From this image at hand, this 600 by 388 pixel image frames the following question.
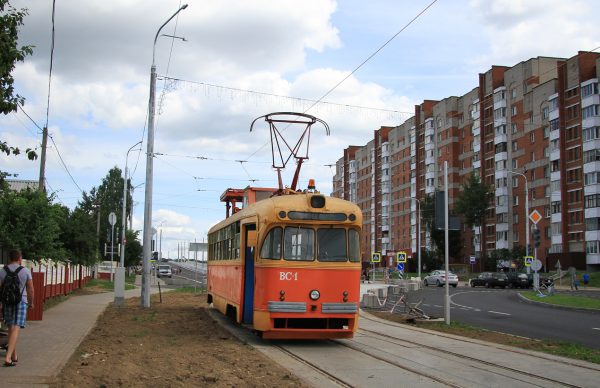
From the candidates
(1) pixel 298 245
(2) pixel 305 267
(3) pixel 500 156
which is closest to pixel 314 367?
(2) pixel 305 267

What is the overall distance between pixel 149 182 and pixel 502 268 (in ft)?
211

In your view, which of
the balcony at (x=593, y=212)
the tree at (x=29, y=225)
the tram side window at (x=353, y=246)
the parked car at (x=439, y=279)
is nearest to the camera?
the tram side window at (x=353, y=246)

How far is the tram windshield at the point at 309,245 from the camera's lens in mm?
13617

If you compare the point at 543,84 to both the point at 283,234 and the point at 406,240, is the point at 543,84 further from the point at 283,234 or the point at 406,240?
the point at 283,234

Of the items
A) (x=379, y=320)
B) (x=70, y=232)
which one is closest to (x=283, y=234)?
(x=379, y=320)

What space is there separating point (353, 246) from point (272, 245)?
1746mm

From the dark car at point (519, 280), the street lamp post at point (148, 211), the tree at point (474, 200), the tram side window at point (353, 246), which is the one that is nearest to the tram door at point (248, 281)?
the tram side window at point (353, 246)

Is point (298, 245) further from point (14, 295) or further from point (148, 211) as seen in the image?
point (148, 211)

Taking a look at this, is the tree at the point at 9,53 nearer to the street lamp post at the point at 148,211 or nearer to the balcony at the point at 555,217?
the street lamp post at the point at 148,211

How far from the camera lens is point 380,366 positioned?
1083cm

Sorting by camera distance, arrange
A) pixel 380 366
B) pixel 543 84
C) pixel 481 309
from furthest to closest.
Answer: pixel 543 84 < pixel 481 309 < pixel 380 366

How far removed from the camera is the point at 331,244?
13.9 m

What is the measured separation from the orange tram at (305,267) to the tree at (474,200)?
7424 centimetres

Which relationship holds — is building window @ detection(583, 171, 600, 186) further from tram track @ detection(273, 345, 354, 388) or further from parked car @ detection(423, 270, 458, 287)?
tram track @ detection(273, 345, 354, 388)
